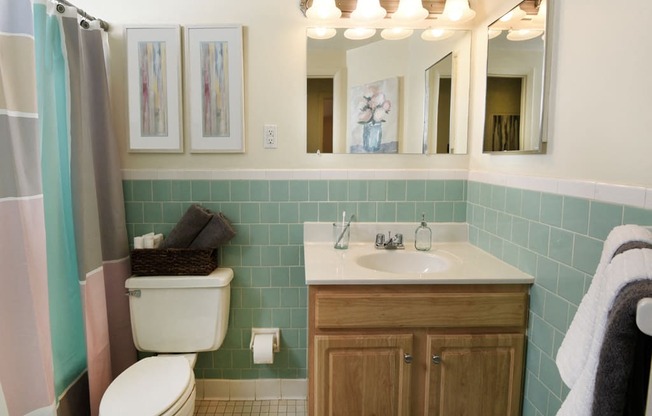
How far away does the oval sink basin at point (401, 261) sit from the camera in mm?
1848

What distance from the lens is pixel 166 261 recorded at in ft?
5.98

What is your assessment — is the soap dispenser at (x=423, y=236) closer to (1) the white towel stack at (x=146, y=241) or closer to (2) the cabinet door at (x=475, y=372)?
(2) the cabinet door at (x=475, y=372)

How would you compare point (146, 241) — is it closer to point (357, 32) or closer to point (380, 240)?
point (380, 240)

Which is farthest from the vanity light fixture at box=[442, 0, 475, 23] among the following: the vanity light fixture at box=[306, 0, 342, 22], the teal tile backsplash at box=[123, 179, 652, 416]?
the teal tile backsplash at box=[123, 179, 652, 416]

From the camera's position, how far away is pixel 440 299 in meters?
1.48

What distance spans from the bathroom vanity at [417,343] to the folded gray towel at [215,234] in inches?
21.2

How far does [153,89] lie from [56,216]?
2.47 ft

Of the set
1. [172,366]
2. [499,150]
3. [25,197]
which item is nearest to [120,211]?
[25,197]

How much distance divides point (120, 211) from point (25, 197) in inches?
24.5

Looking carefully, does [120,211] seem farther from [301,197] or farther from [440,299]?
[440,299]

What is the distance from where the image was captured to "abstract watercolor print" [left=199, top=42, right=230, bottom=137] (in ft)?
6.25

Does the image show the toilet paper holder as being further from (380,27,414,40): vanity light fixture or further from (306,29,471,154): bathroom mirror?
(380,27,414,40): vanity light fixture

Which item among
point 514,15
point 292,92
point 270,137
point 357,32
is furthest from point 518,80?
point 270,137

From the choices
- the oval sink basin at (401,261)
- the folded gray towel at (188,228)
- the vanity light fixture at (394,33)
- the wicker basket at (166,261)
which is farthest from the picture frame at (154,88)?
the oval sink basin at (401,261)
